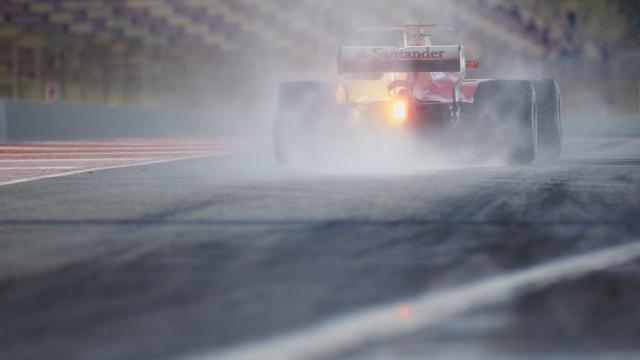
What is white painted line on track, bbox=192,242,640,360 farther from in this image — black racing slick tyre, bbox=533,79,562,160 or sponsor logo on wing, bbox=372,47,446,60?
black racing slick tyre, bbox=533,79,562,160

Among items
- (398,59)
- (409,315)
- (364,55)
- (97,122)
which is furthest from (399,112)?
(97,122)

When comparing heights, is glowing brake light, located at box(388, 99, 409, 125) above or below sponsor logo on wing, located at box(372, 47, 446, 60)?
below

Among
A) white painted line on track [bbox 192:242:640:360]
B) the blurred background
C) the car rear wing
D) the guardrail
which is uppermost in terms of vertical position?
the blurred background

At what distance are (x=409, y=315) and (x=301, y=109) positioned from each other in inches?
454

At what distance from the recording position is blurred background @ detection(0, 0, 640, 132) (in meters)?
33.2

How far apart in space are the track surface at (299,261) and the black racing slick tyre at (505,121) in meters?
2.24

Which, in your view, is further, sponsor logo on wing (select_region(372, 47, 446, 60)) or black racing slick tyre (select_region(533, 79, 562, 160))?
black racing slick tyre (select_region(533, 79, 562, 160))

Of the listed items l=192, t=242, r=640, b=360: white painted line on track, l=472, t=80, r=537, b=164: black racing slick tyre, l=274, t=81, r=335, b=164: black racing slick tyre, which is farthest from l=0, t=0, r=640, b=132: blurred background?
l=192, t=242, r=640, b=360: white painted line on track

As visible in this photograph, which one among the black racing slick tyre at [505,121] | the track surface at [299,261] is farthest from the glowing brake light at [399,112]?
the track surface at [299,261]

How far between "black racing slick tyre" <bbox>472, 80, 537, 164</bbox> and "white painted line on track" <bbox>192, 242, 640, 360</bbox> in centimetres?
877

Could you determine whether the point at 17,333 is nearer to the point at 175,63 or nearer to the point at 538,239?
the point at 538,239

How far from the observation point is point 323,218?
32.4 feet

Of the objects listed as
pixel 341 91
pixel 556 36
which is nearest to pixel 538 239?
pixel 341 91

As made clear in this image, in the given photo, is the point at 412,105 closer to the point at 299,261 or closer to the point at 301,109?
the point at 301,109
